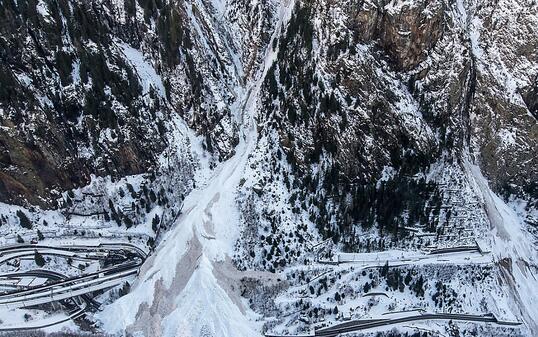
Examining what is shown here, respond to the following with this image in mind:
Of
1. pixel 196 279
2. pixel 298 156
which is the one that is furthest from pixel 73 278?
pixel 298 156

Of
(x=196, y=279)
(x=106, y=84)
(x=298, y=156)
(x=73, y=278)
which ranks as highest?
(x=106, y=84)

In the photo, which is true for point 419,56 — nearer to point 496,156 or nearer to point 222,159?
point 496,156

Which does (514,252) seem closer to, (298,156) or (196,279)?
(298,156)

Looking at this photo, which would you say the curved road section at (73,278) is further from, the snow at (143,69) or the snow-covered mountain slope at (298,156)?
the snow at (143,69)

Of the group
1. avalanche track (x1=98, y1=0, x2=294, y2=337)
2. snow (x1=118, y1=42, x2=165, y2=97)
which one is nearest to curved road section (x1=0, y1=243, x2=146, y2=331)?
avalanche track (x1=98, y1=0, x2=294, y2=337)

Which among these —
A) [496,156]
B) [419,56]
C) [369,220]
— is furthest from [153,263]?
[496,156]

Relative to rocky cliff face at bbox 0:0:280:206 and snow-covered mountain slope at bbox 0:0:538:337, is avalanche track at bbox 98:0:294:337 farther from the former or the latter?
rocky cliff face at bbox 0:0:280:206
